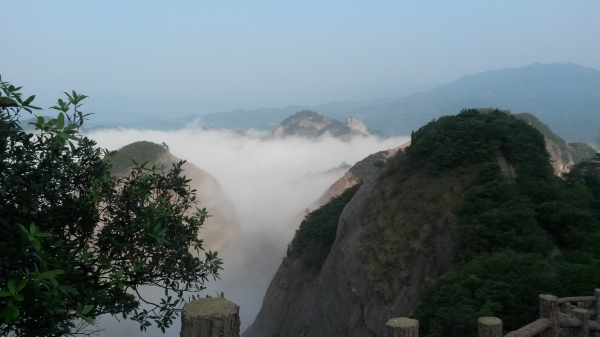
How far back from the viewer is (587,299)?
7531 millimetres

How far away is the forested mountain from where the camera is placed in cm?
1069

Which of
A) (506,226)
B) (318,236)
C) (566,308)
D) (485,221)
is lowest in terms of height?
(318,236)

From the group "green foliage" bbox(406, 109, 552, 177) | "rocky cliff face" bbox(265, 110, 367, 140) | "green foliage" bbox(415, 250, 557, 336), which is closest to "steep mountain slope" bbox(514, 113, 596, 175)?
"green foliage" bbox(406, 109, 552, 177)

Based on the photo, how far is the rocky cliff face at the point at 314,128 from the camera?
17338cm

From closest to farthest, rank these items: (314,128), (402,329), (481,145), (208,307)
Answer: (208,307) < (402,329) < (481,145) < (314,128)

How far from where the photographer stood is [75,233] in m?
5.33

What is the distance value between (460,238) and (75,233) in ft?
45.2

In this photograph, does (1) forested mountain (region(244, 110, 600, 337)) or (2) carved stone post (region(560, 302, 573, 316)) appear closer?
(2) carved stone post (region(560, 302, 573, 316))

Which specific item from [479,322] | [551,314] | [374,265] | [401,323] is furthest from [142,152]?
[401,323]

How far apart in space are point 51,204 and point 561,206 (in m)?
16.0

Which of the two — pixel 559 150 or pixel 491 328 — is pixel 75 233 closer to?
pixel 491 328

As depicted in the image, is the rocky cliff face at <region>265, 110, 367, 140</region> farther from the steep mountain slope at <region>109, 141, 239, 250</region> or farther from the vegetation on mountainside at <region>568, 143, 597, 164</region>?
the vegetation on mountainside at <region>568, 143, 597, 164</region>

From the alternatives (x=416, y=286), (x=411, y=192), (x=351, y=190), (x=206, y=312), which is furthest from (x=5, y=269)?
(x=351, y=190)

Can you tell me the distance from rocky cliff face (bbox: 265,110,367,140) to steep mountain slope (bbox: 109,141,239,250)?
96070mm
